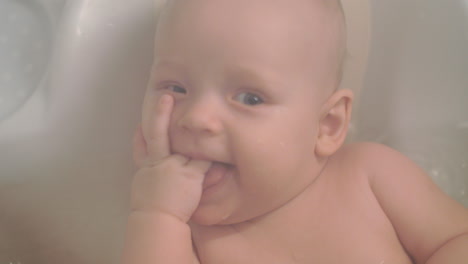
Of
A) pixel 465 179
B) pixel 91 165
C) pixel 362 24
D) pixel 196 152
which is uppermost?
pixel 362 24

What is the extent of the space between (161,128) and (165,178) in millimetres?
74

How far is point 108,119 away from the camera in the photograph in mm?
1070

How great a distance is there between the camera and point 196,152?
742 millimetres

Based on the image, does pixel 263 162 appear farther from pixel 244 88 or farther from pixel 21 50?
pixel 21 50

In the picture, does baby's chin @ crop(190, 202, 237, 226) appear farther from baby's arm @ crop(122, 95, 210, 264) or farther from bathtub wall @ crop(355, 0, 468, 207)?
bathtub wall @ crop(355, 0, 468, 207)

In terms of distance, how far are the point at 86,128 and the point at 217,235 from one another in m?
0.39

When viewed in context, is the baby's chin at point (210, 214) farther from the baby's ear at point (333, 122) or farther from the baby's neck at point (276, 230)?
the baby's ear at point (333, 122)

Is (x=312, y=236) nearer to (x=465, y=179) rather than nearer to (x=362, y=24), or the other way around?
(x=465, y=179)

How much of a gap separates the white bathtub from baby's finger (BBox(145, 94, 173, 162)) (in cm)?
30

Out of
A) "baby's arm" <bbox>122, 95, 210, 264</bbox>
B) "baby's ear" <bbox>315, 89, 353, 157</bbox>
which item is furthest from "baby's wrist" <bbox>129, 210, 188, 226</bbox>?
"baby's ear" <bbox>315, 89, 353, 157</bbox>

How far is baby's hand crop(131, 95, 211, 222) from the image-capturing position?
75 cm

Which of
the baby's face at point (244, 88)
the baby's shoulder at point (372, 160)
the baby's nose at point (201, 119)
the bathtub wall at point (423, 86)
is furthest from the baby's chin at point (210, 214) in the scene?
the bathtub wall at point (423, 86)

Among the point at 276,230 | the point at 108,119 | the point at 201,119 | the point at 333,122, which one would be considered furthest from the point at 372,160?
the point at 108,119

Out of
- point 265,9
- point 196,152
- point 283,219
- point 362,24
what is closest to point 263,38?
point 265,9
